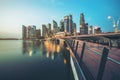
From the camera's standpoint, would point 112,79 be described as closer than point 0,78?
Yes

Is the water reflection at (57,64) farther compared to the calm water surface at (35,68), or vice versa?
the water reflection at (57,64)

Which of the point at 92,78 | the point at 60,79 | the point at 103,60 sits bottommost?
the point at 60,79

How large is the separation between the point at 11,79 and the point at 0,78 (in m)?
→ 1.52

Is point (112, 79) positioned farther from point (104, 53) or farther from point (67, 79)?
point (67, 79)

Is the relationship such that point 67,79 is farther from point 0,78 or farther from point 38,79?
point 0,78

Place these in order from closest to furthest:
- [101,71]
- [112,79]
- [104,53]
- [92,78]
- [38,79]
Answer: [104,53] < [101,71] < [112,79] < [92,78] < [38,79]

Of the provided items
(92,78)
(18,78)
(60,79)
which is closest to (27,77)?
(18,78)

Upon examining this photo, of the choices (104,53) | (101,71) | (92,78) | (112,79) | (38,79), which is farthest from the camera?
(38,79)

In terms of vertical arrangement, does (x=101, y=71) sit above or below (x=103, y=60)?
below

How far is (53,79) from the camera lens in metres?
16.0

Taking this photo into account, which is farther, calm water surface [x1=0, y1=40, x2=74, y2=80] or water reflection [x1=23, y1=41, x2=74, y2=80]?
water reflection [x1=23, y1=41, x2=74, y2=80]

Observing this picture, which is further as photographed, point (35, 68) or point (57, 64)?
point (57, 64)

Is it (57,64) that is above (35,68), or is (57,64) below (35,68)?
below

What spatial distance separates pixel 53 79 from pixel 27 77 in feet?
11.2
